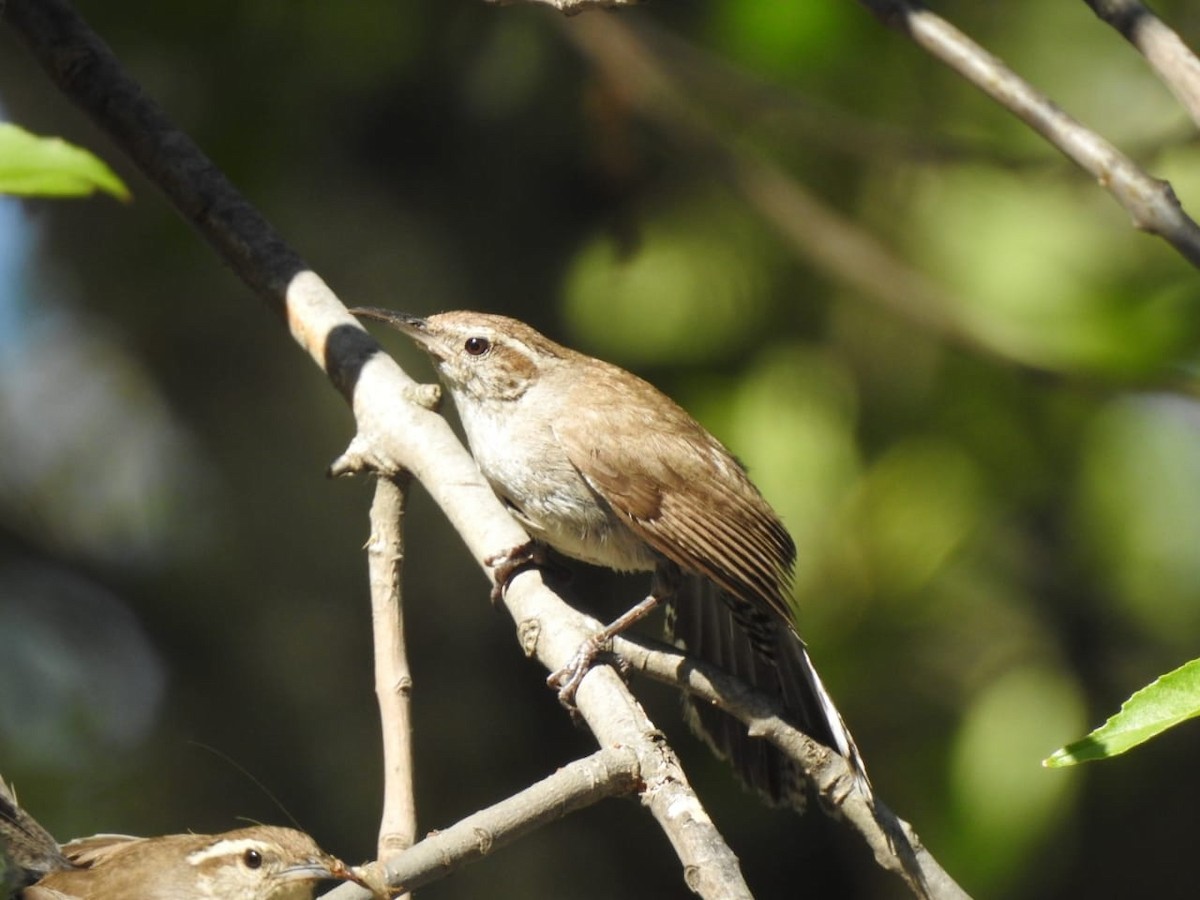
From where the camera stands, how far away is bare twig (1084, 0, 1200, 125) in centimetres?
290

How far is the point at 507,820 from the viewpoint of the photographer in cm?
244

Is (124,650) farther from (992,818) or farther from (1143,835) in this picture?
(1143,835)

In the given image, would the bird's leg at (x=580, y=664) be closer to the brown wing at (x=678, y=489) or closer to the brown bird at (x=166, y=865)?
the brown wing at (x=678, y=489)

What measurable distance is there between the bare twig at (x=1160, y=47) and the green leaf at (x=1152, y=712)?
125 centimetres

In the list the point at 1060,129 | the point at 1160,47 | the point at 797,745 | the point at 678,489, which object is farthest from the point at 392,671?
the point at 1160,47

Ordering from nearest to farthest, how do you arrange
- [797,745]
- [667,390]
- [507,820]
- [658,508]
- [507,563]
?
1. [507,820]
2. [797,745]
3. [507,563]
4. [658,508]
5. [667,390]

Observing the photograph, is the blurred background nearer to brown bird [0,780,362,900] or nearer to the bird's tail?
the bird's tail

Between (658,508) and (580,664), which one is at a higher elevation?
(658,508)

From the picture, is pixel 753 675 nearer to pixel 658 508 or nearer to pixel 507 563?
pixel 658 508

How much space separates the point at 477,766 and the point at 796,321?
2386 millimetres

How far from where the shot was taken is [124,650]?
7195 millimetres

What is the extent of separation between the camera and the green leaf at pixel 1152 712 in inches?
85.2

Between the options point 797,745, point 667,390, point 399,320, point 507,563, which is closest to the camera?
point 797,745

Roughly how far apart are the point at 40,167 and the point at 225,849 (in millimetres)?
2125
